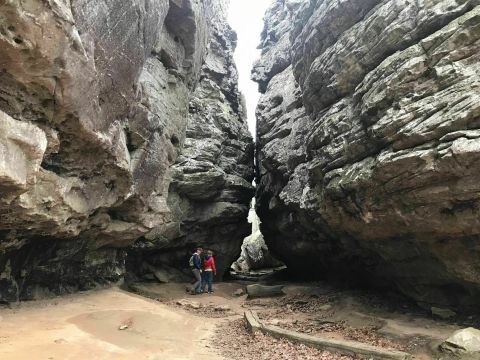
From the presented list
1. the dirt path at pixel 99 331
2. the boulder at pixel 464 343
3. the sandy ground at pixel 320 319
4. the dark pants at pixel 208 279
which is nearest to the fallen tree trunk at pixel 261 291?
the sandy ground at pixel 320 319

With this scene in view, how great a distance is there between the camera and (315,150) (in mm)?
18422

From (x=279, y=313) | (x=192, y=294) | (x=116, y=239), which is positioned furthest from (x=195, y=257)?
(x=279, y=313)

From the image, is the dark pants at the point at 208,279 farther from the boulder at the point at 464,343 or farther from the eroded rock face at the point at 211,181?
the boulder at the point at 464,343

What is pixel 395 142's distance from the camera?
12.6 meters

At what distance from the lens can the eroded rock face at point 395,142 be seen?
11.2 m

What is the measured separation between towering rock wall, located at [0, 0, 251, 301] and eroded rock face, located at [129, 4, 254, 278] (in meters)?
2.43

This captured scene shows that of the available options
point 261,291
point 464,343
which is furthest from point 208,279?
point 464,343

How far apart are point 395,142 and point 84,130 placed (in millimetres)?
10206

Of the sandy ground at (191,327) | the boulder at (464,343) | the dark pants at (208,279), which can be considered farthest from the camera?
the dark pants at (208,279)

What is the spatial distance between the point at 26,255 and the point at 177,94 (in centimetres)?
1149

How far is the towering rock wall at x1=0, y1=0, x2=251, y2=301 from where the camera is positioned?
8.47 m

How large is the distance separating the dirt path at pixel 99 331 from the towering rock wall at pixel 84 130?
6.95ft

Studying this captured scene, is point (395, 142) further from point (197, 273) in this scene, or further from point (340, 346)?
point (197, 273)

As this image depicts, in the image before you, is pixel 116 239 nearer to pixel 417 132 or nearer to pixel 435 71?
pixel 417 132
